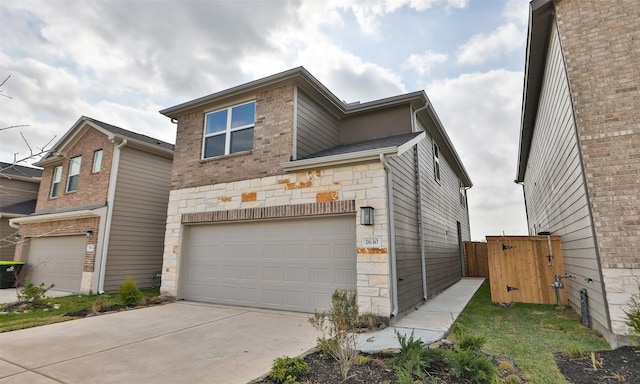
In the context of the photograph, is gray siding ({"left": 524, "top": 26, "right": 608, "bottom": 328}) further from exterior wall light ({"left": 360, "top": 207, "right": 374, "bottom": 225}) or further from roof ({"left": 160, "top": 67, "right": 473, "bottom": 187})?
exterior wall light ({"left": 360, "top": 207, "right": 374, "bottom": 225})

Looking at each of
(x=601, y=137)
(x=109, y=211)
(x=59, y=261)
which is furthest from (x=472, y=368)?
(x=59, y=261)

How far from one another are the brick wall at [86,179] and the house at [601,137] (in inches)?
486

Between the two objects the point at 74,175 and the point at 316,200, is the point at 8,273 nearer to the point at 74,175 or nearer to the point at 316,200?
the point at 74,175

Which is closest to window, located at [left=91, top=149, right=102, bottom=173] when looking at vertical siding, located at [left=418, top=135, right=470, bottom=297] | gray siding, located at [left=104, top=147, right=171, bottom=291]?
gray siding, located at [left=104, top=147, right=171, bottom=291]

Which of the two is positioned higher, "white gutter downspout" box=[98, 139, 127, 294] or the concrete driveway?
"white gutter downspout" box=[98, 139, 127, 294]

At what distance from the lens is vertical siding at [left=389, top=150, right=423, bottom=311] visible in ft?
22.3

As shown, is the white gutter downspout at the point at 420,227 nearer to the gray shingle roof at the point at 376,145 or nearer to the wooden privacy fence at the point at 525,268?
the gray shingle roof at the point at 376,145

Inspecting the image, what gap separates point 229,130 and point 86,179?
6.59 meters

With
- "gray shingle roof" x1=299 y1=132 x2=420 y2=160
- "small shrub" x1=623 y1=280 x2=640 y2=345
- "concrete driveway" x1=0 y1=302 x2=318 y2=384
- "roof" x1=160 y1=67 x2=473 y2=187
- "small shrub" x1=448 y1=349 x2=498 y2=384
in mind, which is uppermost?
"roof" x1=160 y1=67 x2=473 y2=187

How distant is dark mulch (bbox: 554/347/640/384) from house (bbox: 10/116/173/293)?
1141cm

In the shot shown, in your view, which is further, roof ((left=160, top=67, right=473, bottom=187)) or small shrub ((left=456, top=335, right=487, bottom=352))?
roof ((left=160, top=67, right=473, bottom=187))

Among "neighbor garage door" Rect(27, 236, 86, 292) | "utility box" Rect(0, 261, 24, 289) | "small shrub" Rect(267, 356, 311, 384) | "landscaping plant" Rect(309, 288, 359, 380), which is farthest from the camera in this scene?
"utility box" Rect(0, 261, 24, 289)

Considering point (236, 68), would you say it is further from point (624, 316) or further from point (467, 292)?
point (624, 316)

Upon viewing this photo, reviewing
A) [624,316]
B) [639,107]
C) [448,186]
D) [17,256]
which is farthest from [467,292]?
[17,256]
